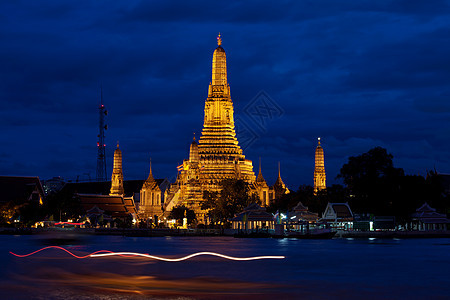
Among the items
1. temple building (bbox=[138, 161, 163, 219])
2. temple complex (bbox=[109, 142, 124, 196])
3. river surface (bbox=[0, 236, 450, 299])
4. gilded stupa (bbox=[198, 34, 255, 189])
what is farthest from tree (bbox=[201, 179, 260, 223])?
river surface (bbox=[0, 236, 450, 299])

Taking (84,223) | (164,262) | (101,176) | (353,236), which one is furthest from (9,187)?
(164,262)

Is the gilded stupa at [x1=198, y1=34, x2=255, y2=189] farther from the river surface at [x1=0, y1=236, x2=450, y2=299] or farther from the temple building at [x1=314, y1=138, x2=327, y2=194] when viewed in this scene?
the river surface at [x1=0, y1=236, x2=450, y2=299]

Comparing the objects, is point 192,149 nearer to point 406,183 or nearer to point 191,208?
point 191,208

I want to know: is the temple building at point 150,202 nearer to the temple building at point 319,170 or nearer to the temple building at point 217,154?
the temple building at point 217,154

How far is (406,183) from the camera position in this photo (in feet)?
291

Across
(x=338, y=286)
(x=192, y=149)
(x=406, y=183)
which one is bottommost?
(x=338, y=286)

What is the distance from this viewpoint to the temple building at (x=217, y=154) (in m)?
115

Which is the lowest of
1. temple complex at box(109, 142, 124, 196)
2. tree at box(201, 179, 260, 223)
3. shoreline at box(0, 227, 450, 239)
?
shoreline at box(0, 227, 450, 239)

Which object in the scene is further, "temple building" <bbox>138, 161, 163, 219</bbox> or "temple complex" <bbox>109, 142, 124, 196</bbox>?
"temple complex" <bbox>109, 142, 124, 196</bbox>

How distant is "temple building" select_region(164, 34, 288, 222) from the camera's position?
114812 mm

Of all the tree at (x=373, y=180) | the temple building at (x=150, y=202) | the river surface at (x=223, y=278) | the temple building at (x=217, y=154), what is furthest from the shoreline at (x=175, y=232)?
the river surface at (x=223, y=278)

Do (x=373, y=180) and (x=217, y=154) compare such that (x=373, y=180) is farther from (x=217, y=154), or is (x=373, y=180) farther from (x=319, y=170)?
(x=319, y=170)

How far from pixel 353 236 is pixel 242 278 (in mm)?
53086

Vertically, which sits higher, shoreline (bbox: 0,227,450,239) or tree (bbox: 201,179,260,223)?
tree (bbox: 201,179,260,223)
